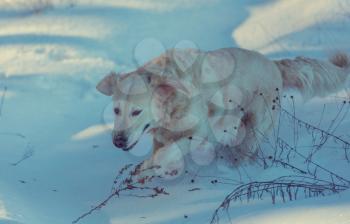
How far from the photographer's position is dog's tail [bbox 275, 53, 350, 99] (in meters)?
5.50

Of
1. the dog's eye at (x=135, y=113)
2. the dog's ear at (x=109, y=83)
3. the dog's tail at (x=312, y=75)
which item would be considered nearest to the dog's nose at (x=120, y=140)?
the dog's eye at (x=135, y=113)

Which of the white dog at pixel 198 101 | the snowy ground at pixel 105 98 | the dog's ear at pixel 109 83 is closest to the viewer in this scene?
the snowy ground at pixel 105 98

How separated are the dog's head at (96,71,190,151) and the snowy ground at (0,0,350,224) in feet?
1.13

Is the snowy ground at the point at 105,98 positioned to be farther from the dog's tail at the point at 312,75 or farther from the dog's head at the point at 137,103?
the dog's head at the point at 137,103

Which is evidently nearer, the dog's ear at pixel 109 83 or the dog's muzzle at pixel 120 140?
the dog's muzzle at pixel 120 140

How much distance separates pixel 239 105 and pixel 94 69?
2.43 m

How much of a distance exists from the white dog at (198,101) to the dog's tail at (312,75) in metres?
0.02

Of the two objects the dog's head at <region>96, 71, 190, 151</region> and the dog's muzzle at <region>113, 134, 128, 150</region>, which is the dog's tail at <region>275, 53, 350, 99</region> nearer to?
the dog's head at <region>96, 71, 190, 151</region>

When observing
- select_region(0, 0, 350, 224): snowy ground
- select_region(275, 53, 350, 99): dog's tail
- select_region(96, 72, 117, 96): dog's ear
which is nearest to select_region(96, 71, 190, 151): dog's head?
select_region(96, 72, 117, 96): dog's ear

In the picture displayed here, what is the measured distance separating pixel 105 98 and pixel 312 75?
1.93 meters

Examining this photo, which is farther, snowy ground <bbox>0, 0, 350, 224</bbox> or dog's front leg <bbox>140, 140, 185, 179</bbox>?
dog's front leg <bbox>140, 140, 185, 179</bbox>

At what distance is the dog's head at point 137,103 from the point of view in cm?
451

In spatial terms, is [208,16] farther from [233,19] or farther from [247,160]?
[247,160]

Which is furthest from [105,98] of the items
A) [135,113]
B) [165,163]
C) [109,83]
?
[135,113]
